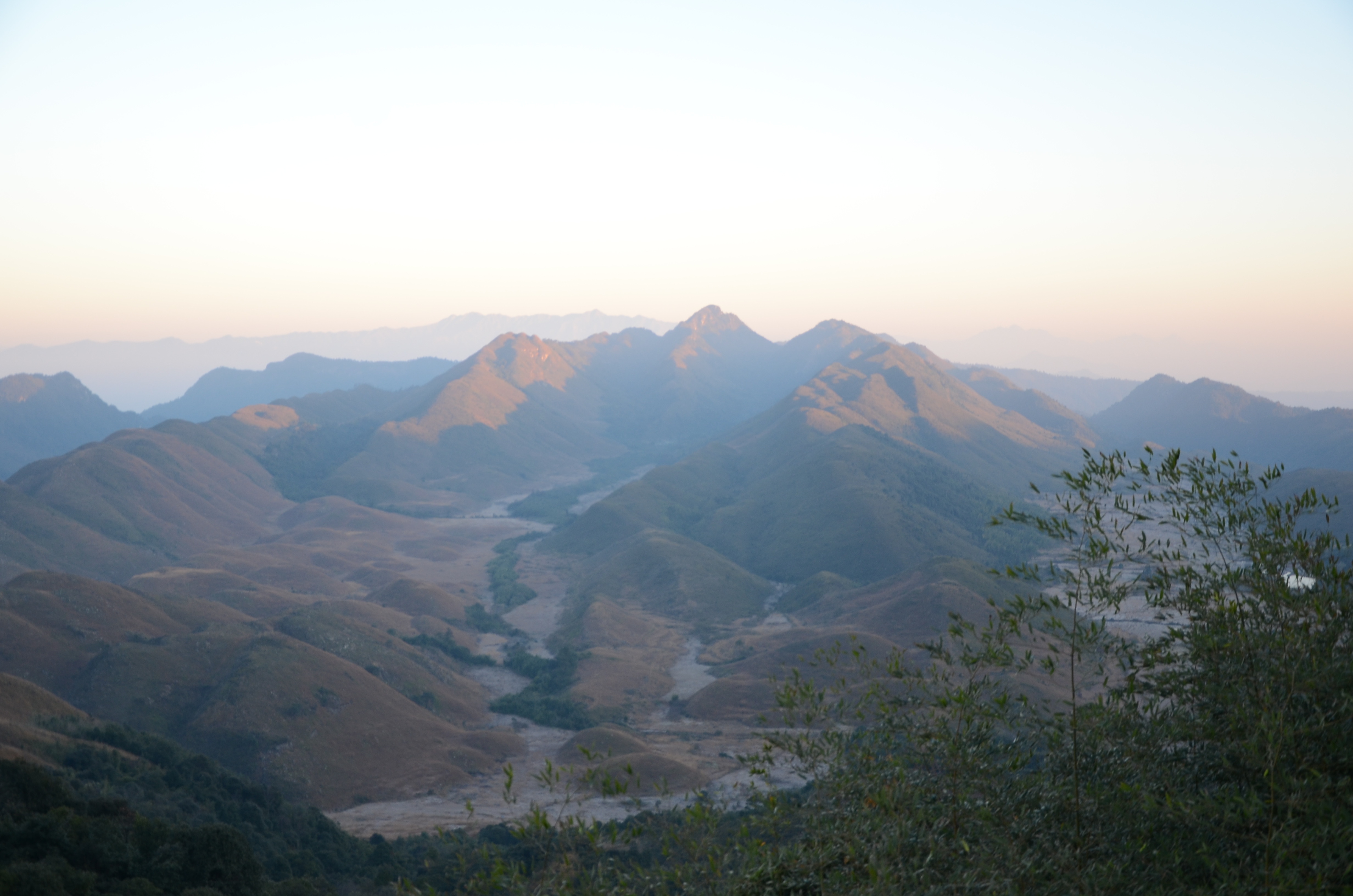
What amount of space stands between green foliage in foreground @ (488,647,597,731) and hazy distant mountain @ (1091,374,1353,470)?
126 m

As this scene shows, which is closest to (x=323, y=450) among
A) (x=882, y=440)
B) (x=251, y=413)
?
(x=251, y=413)

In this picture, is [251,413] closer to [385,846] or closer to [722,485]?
[722,485]

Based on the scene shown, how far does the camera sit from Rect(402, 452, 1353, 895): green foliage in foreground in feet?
27.5

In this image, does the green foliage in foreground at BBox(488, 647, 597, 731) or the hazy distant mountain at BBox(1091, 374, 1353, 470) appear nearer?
the green foliage in foreground at BBox(488, 647, 597, 731)

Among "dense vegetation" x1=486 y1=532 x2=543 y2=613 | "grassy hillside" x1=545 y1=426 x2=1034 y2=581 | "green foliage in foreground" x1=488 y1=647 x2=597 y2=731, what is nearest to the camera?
"green foliage in foreground" x1=488 y1=647 x2=597 y2=731

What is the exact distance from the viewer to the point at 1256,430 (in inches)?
6737

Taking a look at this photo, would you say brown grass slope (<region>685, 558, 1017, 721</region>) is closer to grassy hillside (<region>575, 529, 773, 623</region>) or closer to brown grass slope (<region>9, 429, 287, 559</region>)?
grassy hillside (<region>575, 529, 773, 623</region>)

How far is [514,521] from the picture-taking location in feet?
438

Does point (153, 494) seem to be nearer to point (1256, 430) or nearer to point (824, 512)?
point (824, 512)

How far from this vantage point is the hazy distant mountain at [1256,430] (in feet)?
485

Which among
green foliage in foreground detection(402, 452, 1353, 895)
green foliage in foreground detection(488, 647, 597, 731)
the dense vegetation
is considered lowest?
green foliage in foreground detection(488, 647, 597, 731)

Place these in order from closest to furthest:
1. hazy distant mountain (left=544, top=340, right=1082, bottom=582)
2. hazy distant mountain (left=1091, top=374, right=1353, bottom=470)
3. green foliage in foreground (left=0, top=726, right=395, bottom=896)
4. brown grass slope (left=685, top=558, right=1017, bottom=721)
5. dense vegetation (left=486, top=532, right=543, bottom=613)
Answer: green foliage in foreground (left=0, top=726, right=395, bottom=896) < brown grass slope (left=685, top=558, right=1017, bottom=721) < dense vegetation (left=486, top=532, right=543, bottom=613) < hazy distant mountain (left=544, top=340, right=1082, bottom=582) < hazy distant mountain (left=1091, top=374, right=1353, bottom=470)

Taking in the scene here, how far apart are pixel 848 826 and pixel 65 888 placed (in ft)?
58.3

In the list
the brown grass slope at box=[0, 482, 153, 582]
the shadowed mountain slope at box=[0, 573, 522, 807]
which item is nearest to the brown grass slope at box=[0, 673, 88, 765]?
the shadowed mountain slope at box=[0, 573, 522, 807]
